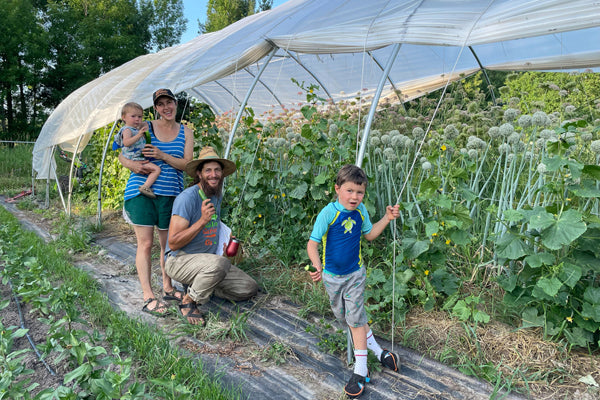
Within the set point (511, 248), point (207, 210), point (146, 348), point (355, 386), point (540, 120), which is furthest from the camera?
point (207, 210)

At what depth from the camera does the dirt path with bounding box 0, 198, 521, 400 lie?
6.93 feet

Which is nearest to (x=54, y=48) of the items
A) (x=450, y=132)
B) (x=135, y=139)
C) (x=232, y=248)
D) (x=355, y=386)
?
(x=135, y=139)

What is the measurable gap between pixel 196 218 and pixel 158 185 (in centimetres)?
48

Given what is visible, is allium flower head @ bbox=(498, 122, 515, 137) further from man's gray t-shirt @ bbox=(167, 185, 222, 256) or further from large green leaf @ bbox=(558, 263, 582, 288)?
man's gray t-shirt @ bbox=(167, 185, 222, 256)

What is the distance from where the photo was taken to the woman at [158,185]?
10.3ft

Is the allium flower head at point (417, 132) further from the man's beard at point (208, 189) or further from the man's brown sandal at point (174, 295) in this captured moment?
the man's brown sandal at point (174, 295)

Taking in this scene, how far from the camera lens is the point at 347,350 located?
7.80ft

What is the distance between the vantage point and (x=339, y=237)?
7.28 ft

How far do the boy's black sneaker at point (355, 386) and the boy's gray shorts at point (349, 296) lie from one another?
0.84 ft

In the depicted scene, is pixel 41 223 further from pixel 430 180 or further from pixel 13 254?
pixel 430 180

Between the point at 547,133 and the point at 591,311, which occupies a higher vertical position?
the point at 547,133

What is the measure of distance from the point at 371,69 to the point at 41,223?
20.2 feet

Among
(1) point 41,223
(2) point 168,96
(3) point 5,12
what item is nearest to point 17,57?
(3) point 5,12

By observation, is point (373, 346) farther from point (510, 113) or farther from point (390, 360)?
point (510, 113)
